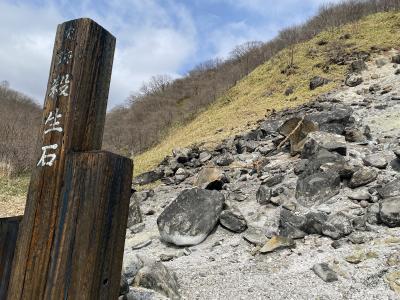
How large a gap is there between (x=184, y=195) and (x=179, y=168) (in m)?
4.52

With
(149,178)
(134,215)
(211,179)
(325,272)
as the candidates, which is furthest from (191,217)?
(149,178)

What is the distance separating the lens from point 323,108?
39.7ft

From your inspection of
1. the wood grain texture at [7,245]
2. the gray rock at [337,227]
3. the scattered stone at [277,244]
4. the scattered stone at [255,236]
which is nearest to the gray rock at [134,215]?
the scattered stone at [255,236]

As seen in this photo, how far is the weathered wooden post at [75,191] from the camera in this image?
1497 mm

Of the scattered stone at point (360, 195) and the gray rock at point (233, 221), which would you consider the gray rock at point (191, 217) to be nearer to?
the gray rock at point (233, 221)

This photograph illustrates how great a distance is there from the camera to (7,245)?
5.80ft

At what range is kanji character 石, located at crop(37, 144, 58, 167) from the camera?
164 cm

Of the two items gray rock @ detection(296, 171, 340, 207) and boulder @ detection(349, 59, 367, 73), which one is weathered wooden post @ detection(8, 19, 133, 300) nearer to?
gray rock @ detection(296, 171, 340, 207)

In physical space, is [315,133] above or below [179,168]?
above

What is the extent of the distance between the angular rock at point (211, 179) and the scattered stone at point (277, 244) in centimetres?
276

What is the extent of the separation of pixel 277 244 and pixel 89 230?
4263mm

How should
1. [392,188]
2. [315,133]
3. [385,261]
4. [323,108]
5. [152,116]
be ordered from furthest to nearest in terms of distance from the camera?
[152,116]
[323,108]
[315,133]
[392,188]
[385,261]

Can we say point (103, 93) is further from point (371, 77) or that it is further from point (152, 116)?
point (152, 116)

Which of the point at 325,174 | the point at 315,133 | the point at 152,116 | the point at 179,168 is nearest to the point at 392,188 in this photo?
the point at 325,174
